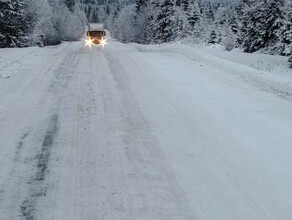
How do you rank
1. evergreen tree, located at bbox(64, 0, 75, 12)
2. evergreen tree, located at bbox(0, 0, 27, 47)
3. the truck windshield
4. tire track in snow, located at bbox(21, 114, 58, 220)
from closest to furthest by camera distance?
1. tire track in snow, located at bbox(21, 114, 58, 220)
2. evergreen tree, located at bbox(0, 0, 27, 47)
3. the truck windshield
4. evergreen tree, located at bbox(64, 0, 75, 12)

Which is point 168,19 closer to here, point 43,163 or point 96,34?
point 96,34

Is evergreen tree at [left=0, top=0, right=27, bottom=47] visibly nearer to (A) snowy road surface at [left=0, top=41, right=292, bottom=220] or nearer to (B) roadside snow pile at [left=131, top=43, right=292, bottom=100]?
(B) roadside snow pile at [left=131, top=43, right=292, bottom=100]

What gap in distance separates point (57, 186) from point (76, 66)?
992 cm

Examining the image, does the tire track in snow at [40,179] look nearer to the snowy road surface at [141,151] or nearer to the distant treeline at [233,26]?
the snowy road surface at [141,151]

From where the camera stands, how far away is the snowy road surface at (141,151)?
443cm

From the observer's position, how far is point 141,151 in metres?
6.00

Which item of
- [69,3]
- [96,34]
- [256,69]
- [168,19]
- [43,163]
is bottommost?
[96,34]

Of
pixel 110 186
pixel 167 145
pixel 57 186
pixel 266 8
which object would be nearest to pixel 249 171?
pixel 167 145

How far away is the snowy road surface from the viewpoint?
14.5ft

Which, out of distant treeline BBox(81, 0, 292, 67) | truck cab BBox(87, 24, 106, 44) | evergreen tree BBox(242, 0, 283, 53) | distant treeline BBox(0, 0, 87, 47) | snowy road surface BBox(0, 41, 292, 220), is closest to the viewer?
snowy road surface BBox(0, 41, 292, 220)

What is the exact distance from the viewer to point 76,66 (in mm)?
14242

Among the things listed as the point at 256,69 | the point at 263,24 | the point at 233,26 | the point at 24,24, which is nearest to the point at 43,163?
the point at 256,69

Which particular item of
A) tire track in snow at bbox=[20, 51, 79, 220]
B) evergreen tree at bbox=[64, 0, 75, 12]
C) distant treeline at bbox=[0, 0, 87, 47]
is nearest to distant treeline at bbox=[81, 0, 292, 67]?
distant treeline at bbox=[0, 0, 87, 47]

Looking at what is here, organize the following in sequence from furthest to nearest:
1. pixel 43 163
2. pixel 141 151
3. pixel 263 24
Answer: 1. pixel 263 24
2. pixel 141 151
3. pixel 43 163
